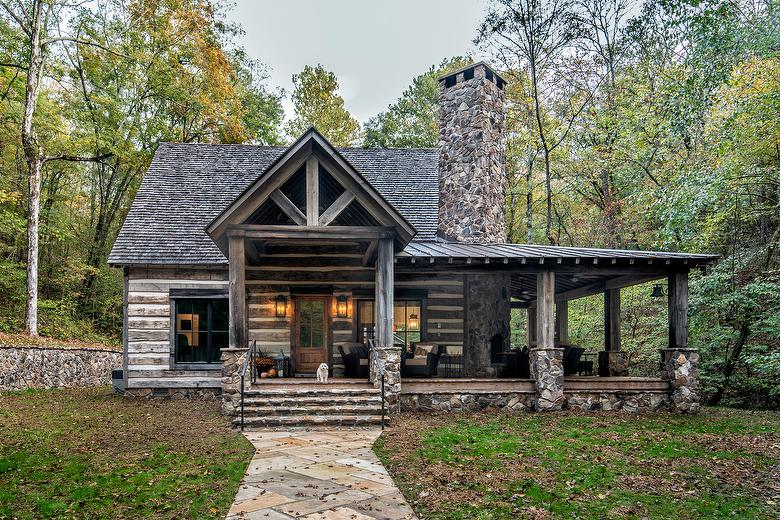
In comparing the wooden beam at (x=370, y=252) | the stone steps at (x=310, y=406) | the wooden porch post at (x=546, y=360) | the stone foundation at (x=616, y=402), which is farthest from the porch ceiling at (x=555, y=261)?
the stone steps at (x=310, y=406)

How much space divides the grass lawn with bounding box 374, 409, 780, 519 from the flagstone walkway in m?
0.28

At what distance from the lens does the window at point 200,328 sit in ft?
45.0

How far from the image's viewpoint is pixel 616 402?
37.4 ft

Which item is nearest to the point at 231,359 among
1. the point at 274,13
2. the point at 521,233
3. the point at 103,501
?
the point at 103,501

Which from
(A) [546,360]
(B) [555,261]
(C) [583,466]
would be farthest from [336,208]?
(C) [583,466]

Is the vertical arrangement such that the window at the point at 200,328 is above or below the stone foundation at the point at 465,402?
above

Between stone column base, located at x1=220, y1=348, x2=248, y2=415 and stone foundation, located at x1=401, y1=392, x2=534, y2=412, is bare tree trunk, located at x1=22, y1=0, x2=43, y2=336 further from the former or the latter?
stone foundation, located at x1=401, y1=392, x2=534, y2=412

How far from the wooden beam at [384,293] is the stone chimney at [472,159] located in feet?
15.3

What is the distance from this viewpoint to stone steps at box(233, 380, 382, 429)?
9547 mm

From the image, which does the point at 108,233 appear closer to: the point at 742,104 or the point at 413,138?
the point at 413,138

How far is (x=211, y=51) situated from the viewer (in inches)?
938

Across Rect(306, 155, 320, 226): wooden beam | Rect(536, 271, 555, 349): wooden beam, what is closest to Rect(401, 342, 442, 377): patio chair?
Rect(536, 271, 555, 349): wooden beam

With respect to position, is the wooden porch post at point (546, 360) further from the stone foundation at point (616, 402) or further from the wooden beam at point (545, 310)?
the stone foundation at point (616, 402)

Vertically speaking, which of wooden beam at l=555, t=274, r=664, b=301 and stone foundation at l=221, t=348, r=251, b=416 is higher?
wooden beam at l=555, t=274, r=664, b=301
